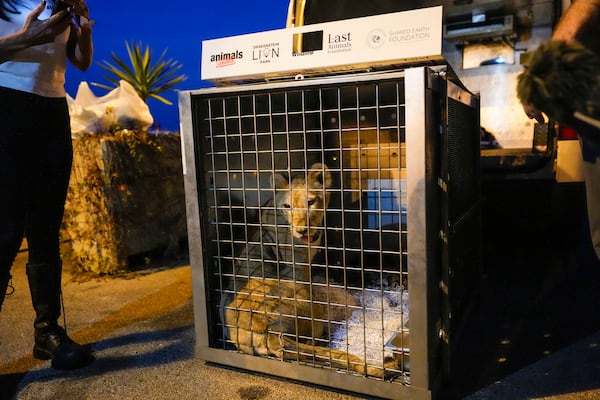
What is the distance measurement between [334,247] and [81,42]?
1501 millimetres

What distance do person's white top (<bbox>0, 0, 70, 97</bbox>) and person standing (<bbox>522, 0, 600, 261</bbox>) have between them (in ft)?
5.93

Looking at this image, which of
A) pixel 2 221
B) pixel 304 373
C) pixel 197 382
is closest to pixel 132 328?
pixel 197 382

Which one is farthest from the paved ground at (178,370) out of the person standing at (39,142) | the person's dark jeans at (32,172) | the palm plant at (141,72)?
the palm plant at (141,72)

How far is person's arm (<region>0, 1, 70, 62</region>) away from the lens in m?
1.57

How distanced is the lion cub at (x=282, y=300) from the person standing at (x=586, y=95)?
2.83 feet

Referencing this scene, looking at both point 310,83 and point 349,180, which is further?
point 349,180

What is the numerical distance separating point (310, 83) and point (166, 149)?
8.78 feet

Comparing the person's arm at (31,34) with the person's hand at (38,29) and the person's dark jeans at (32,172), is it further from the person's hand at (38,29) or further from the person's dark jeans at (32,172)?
the person's dark jeans at (32,172)

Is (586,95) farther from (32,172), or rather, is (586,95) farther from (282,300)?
(32,172)

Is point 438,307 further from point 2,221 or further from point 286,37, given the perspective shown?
point 2,221

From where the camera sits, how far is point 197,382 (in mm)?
1757

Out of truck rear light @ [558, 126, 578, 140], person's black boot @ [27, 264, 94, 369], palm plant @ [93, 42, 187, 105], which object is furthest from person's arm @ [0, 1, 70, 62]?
palm plant @ [93, 42, 187, 105]

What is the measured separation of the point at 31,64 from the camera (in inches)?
69.4

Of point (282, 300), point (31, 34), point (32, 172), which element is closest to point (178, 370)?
point (282, 300)
